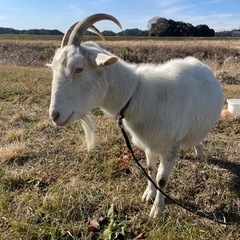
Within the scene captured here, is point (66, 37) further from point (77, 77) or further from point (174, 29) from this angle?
point (174, 29)

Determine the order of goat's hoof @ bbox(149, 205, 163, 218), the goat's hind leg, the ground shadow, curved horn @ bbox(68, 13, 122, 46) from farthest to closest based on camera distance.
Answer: the goat's hind leg
the ground shadow
goat's hoof @ bbox(149, 205, 163, 218)
curved horn @ bbox(68, 13, 122, 46)

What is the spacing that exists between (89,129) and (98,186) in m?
0.69

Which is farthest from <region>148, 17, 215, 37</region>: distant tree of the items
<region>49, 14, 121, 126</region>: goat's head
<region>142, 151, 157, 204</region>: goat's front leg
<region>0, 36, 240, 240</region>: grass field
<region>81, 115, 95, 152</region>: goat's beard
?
<region>49, 14, 121, 126</region>: goat's head

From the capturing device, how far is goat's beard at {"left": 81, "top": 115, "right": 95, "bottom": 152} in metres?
3.98

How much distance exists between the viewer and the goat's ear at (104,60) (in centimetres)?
289

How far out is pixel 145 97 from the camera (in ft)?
11.5

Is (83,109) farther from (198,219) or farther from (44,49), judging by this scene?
(44,49)

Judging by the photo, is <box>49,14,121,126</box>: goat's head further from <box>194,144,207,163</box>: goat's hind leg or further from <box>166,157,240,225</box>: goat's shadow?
<box>194,144,207,163</box>: goat's hind leg

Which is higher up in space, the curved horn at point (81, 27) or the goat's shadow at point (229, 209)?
the curved horn at point (81, 27)

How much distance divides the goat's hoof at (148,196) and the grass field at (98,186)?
0.27ft

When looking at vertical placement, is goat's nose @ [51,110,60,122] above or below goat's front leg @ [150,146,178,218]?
above

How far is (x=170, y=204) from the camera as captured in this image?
12.9ft

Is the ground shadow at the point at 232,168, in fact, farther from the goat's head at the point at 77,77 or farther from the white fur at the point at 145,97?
the goat's head at the point at 77,77

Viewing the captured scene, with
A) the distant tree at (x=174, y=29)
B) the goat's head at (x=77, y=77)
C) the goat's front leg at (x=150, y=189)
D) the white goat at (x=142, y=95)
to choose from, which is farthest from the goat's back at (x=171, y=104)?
the distant tree at (x=174, y=29)
